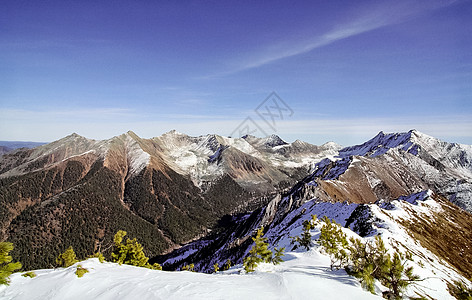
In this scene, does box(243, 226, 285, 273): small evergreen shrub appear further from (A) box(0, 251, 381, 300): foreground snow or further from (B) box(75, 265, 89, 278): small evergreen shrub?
(B) box(75, 265, 89, 278): small evergreen shrub

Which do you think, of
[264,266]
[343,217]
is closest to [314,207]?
[343,217]

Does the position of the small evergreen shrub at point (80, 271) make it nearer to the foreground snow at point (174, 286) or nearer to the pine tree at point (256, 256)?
the foreground snow at point (174, 286)

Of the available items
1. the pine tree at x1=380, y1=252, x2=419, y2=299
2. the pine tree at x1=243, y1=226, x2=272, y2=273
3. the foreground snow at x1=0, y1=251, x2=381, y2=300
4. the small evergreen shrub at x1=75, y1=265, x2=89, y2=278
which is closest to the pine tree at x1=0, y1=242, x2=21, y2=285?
the foreground snow at x1=0, y1=251, x2=381, y2=300

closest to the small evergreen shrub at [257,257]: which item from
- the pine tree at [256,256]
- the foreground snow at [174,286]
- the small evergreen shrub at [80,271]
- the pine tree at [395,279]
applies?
the pine tree at [256,256]

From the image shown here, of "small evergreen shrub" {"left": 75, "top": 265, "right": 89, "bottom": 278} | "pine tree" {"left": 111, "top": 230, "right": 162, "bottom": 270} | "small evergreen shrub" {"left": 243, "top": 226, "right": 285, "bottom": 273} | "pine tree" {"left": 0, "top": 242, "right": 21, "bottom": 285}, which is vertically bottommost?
"pine tree" {"left": 111, "top": 230, "right": 162, "bottom": 270}

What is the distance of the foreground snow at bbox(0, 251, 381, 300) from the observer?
15.6m

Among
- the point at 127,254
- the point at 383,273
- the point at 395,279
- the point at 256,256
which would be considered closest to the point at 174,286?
the point at 256,256

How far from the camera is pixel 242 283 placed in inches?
702

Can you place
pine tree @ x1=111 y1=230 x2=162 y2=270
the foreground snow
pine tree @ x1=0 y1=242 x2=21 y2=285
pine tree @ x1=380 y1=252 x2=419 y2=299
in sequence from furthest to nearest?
pine tree @ x1=111 y1=230 x2=162 y2=270 < pine tree @ x1=380 y1=252 x2=419 y2=299 < the foreground snow < pine tree @ x1=0 y1=242 x2=21 y2=285

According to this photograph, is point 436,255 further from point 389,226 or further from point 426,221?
point 426,221

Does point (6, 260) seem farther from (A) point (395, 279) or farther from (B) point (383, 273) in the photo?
(A) point (395, 279)

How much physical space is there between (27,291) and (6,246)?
5210mm

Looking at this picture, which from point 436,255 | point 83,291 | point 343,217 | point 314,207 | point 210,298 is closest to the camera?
point 210,298

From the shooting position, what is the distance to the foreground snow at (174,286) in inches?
615
